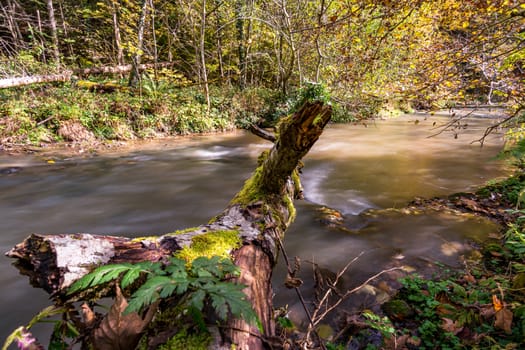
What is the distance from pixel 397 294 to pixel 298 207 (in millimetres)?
2735

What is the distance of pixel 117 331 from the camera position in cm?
117

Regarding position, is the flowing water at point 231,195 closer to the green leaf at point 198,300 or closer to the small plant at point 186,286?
the small plant at point 186,286

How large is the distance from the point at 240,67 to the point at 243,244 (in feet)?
59.0

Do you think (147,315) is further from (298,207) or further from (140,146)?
(140,146)

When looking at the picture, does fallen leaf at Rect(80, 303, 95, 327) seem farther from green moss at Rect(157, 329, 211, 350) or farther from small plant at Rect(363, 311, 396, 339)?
small plant at Rect(363, 311, 396, 339)

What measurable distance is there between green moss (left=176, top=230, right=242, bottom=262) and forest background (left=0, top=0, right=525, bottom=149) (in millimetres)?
3296

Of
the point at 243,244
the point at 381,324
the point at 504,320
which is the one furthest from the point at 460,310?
the point at 243,244

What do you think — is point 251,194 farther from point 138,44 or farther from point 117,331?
point 138,44

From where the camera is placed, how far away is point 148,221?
4.79m

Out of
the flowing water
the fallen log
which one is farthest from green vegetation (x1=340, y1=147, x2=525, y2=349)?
the fallen log

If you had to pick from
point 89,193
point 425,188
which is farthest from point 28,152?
point 425,188

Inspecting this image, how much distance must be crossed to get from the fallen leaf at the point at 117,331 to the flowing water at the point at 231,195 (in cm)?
186

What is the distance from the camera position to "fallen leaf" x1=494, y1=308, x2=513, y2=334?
1.99 metres

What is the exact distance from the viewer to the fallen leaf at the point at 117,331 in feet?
3.84
